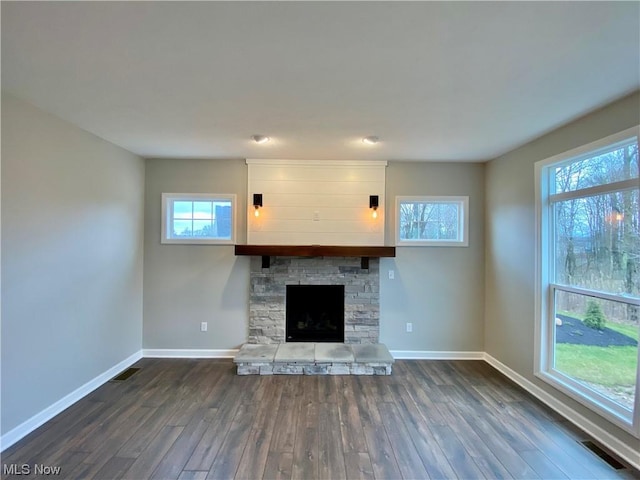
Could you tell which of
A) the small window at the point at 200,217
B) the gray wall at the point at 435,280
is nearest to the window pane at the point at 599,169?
the gray wall at the point at 435,280

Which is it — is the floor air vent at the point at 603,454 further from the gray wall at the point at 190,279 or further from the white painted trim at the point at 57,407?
the white painted trim at the point at 57,407

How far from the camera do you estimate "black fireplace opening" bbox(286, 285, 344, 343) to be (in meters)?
4.08

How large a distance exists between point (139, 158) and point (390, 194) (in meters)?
3.28

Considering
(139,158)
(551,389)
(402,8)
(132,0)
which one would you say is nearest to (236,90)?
(132,0)

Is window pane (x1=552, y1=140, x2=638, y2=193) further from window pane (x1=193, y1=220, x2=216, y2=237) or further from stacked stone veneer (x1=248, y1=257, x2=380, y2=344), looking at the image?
window pane (x1=193, y1=220, x2=216, y2=237)

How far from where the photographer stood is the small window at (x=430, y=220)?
4113 mm

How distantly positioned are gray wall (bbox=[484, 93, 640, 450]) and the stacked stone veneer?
1.46 metres

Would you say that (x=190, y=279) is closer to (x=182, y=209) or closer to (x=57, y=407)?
(x=182, y=209)

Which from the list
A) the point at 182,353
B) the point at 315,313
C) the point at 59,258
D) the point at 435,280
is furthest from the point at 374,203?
the point at 59,258

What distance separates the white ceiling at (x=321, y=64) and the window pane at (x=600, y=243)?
783 millimetres

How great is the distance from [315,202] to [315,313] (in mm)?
1491

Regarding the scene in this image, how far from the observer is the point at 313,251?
3793 millimetres

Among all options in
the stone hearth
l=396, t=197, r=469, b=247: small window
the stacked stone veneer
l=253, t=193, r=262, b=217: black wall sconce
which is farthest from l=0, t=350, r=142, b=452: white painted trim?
l=396, t=197, r=469, b=247: small window

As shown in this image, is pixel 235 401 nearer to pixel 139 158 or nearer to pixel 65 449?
pixel 65 449
